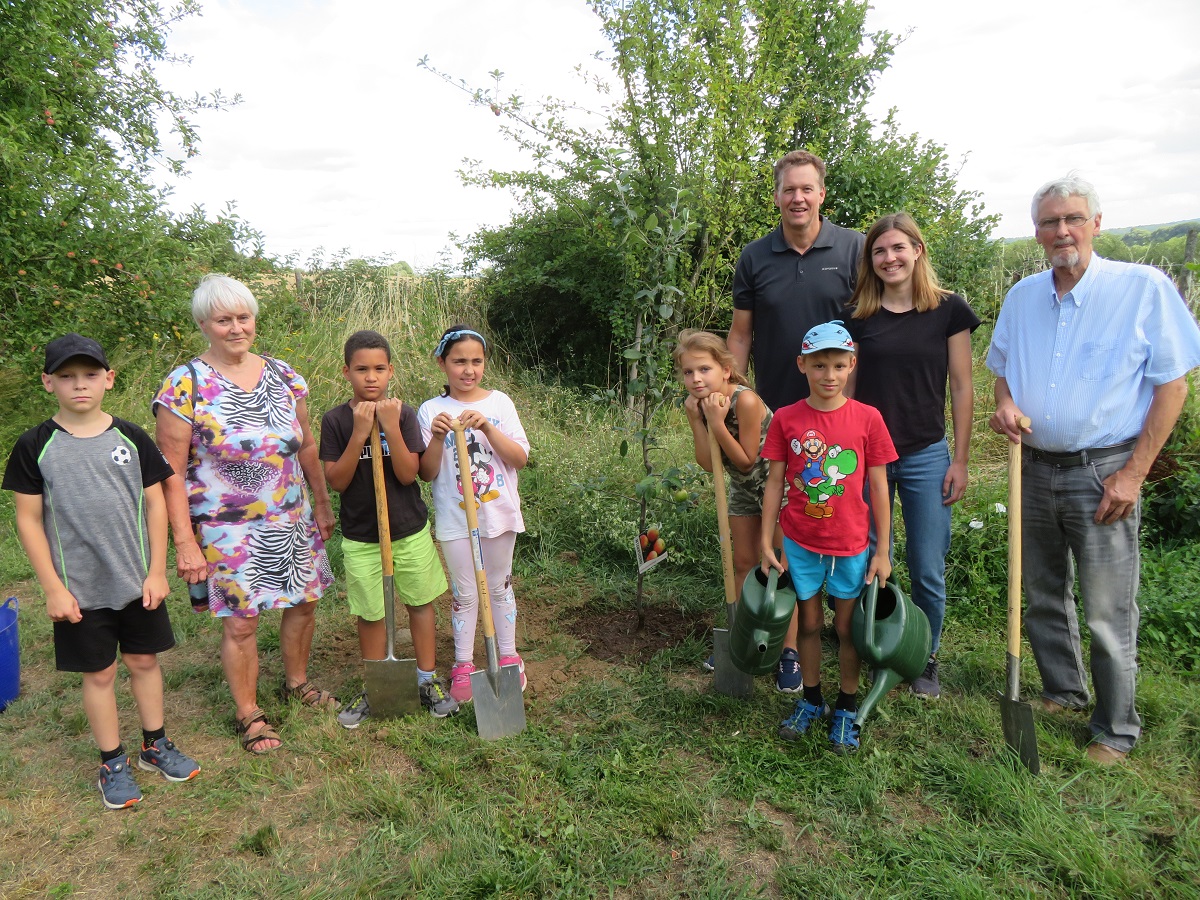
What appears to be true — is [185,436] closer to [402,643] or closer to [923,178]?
[402,643]

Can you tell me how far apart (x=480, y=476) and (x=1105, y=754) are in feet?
8.96

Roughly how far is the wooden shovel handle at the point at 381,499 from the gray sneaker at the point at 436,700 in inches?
24.0

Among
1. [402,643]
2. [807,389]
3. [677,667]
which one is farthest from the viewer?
[402,643]

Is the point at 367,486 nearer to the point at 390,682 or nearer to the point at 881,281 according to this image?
the point at 390,682

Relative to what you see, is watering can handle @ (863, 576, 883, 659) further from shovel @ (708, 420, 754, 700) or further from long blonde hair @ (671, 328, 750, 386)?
long blonde hair @ (671, 328, 750, 386)

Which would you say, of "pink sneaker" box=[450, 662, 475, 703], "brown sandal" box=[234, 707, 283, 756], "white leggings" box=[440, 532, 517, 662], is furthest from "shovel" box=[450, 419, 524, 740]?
"brown sandal" box=[234, 707, 283, 756]

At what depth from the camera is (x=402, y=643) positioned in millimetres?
4113

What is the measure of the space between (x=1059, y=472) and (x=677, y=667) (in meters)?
1.95

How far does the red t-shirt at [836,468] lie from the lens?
284cm

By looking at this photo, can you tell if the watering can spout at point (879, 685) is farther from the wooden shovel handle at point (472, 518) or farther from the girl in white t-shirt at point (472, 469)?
the wooden shovel handle at point (472, 518)

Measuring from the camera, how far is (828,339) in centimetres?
278

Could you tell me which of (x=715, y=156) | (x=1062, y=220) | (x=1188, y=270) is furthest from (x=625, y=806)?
(x=1188, y=270)

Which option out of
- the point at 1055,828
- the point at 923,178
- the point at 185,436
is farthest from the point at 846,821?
the point at 923,178

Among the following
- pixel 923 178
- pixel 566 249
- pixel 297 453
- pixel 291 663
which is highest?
pixel 923 178
